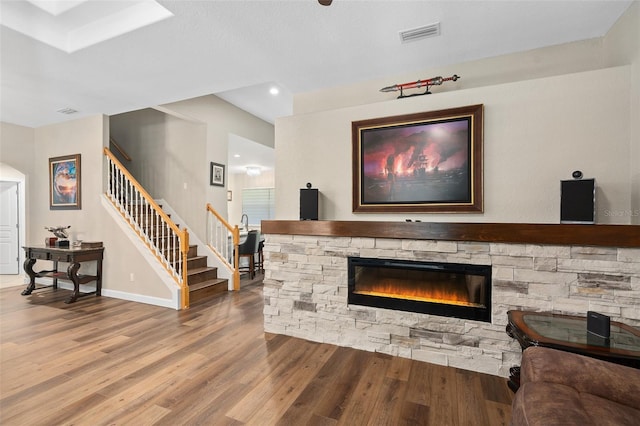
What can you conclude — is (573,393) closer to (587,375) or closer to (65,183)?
(587,375)

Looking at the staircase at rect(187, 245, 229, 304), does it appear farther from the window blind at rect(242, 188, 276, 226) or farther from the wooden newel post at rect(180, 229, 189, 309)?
the window blind at rect(242, 188, 276, 226)

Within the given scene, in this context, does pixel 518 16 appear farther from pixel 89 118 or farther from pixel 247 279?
pixel 89 118

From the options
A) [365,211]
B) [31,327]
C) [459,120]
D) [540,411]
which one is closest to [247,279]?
[31,327]

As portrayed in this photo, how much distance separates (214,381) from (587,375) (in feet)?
7.41

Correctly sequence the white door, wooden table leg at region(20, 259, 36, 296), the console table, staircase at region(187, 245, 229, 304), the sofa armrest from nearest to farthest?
the sofa armrest
the console table
staircase at region(187, 245, 229, 304)
wooden table leg at region(20, 259, 36, 296)
the white door

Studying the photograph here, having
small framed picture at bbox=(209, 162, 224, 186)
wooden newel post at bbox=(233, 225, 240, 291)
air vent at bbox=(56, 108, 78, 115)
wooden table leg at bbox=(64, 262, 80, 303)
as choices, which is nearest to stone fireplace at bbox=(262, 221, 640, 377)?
wooden newel post at bbox=(233, 225, 240, 291)

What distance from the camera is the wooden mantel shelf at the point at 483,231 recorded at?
2039mm

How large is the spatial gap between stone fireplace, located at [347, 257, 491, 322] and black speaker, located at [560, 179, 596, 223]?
2.23 feet

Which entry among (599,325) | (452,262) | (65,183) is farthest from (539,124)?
(65,183)

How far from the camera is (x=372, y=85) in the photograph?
328 cm

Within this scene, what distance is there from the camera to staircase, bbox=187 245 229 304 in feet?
14.3

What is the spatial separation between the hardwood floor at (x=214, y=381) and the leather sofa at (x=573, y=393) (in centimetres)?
67

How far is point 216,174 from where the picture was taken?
536cm

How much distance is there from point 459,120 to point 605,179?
3.86 feet
